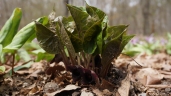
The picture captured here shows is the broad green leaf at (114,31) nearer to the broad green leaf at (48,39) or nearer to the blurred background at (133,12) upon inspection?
the broad green leaf at (48,39)

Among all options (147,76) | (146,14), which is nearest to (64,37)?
(147,76)

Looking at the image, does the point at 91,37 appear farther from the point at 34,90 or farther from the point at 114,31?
the point at 34,90

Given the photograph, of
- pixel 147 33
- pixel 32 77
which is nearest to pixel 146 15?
pixel 147 33

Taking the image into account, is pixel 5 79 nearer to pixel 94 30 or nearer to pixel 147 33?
pixel 94 30

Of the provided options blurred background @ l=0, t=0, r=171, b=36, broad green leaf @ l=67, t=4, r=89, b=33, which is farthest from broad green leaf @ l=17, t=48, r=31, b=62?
blurred background @ l=0, t=0, r=171, b=36

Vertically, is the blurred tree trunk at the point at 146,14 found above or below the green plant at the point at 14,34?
above

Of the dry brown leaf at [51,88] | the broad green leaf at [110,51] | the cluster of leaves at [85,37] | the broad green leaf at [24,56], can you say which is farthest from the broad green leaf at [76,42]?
the broad green leaf at [24,56]
